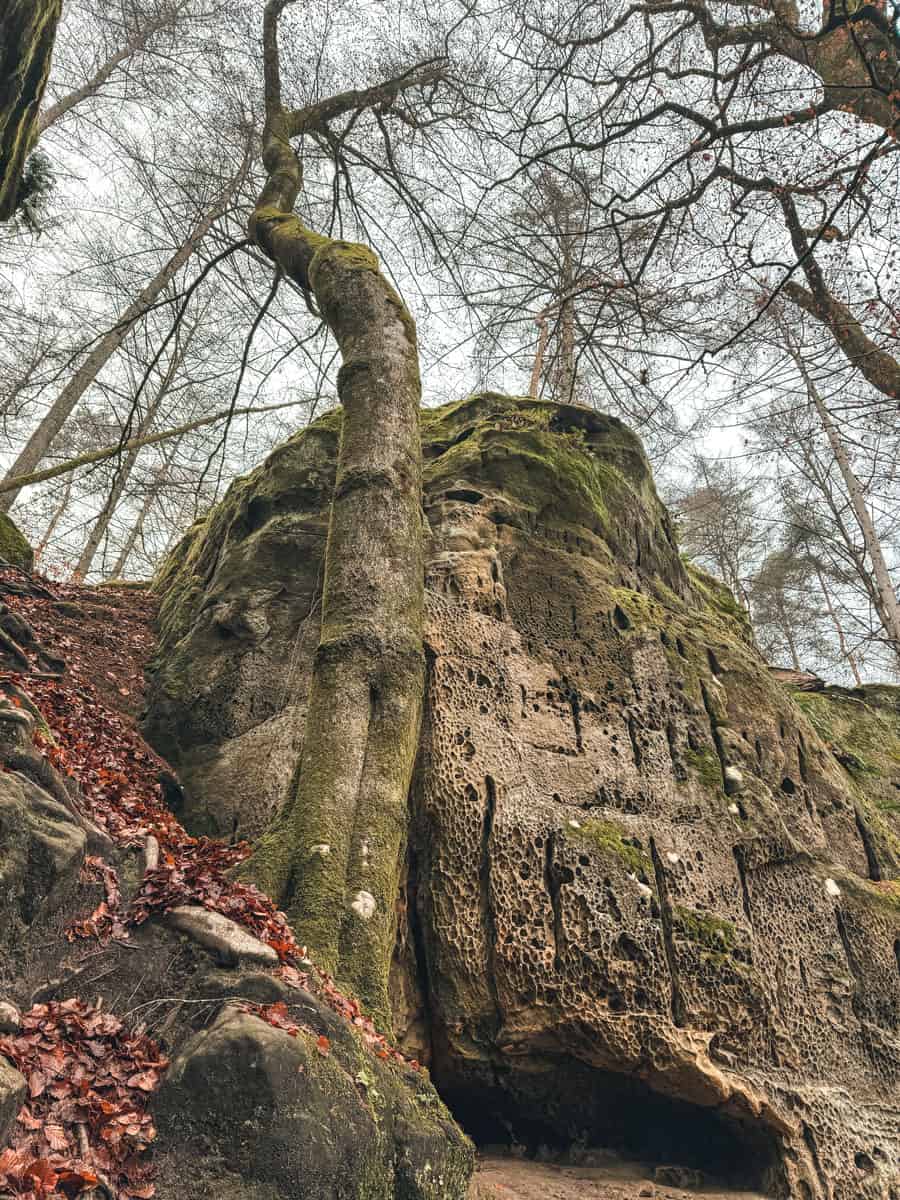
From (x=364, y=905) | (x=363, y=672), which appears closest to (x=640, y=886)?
(x=364, y=905)

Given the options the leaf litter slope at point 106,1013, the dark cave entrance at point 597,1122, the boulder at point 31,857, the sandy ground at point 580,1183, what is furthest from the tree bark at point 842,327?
the boulder at point 31,857

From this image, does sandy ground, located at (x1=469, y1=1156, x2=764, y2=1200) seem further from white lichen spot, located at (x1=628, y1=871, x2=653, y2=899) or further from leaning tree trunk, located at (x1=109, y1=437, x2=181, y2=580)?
leaning tree trunk, located at (x1=109, y1=437, x2=181, y2=580)

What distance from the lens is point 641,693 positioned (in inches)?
219

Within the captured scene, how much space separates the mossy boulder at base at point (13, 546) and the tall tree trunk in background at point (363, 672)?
4.29 meters

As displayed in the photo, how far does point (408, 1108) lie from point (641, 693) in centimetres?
361

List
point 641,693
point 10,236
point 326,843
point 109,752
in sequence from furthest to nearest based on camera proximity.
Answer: point 10,236 → point 641,693 → point 109,752 → point 326,843

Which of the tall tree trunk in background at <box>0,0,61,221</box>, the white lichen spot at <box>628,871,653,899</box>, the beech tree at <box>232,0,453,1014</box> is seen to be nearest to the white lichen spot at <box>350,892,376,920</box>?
the beech tree at <box>232,0,453,1014</box>

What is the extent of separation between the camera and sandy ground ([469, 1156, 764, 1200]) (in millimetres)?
3594

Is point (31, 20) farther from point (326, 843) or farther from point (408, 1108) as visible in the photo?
point (408, 1108)

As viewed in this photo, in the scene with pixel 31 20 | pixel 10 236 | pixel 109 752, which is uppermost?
pixel 10 236

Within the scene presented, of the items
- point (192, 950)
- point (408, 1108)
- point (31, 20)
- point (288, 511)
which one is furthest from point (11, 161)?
point (408, 1108)

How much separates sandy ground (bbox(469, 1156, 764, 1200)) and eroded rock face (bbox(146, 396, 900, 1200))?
22 cm

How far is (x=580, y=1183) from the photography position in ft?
12.5

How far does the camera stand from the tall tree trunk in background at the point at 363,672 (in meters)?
3.14
